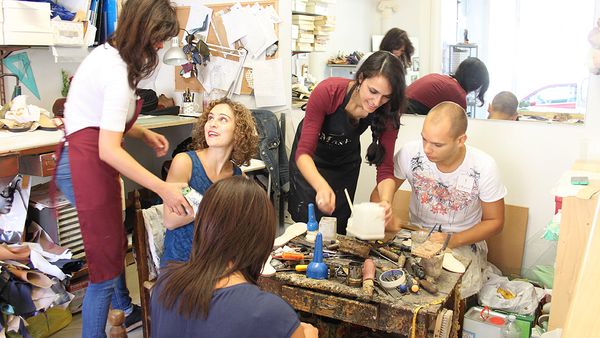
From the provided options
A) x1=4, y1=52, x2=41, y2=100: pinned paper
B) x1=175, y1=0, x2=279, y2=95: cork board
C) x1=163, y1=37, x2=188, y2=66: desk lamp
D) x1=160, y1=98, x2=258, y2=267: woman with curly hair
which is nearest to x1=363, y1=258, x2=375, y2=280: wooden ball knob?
x1=160, y1=98, x2=258, y2=267: woman with curly hair

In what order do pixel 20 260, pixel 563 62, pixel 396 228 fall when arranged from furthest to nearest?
pixel 563 62, pixel 20 260, pixel 396 228

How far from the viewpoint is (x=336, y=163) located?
2.62m

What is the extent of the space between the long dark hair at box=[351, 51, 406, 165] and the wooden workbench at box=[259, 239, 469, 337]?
723 millimetres

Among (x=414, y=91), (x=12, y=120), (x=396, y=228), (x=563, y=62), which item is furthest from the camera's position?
(x=414, y=91)

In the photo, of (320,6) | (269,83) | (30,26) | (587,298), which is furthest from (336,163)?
(587,298)

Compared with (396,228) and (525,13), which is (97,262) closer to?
(396,228)

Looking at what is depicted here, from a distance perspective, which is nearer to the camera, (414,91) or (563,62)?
(563,62)

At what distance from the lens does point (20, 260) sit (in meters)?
2.56

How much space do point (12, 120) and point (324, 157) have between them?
1634 millimetres

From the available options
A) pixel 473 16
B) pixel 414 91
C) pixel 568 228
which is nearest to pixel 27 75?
pixel 414 91

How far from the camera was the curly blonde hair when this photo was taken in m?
2.23

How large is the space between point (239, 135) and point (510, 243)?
1555mm

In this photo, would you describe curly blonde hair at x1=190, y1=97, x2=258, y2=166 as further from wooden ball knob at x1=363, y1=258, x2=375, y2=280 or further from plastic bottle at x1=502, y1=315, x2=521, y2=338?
plastic bottle at x1=502, y1=315, x2=521, y2=338

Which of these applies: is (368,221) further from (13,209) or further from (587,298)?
(13,209)
